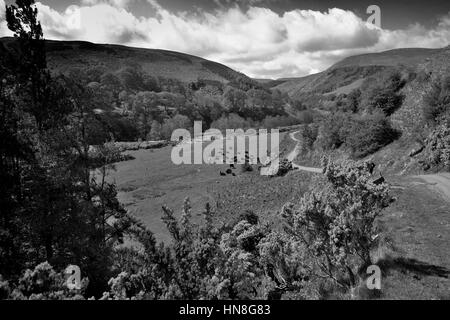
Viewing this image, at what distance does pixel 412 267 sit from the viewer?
12.4m

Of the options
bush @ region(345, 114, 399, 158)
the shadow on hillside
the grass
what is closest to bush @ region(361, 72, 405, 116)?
bush @ region(345, 114, 399, 158)

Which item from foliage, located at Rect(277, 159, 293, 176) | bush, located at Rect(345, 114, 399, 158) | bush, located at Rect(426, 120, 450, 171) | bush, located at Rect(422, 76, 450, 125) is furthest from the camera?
foliage, located at Rect(277, 159, 293, 176)

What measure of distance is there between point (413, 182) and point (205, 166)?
39873mm

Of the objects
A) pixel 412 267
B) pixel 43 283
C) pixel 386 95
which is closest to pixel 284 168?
pixel 386 95

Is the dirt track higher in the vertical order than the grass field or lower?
higher

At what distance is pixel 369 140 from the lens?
118 feet

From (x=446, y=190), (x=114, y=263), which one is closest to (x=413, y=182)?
(x=446, y=190)

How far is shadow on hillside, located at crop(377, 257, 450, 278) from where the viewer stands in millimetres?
11911

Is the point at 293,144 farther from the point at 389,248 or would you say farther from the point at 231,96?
the point at 231,96

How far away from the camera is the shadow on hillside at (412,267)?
11.9 m

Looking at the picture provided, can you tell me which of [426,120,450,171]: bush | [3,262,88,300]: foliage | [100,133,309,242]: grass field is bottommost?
[100,133,309,242]: grass field

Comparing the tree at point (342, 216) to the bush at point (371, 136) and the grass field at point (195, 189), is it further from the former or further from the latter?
the bush at point (371, 136)

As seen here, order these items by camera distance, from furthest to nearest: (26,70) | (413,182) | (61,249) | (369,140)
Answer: (369,140)
(413,182)
(26,70)
(61,249)

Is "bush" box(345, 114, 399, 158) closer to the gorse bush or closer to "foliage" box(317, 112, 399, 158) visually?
"foliage" box(317, 112, 399, 158)
